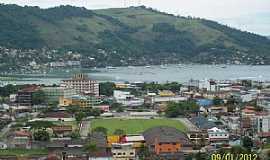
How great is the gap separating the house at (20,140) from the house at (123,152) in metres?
1.89

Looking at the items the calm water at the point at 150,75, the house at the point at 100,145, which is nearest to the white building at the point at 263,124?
the house at the point at 100,145

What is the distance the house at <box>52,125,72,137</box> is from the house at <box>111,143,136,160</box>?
7.15 feet

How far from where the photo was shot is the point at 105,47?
164 feet

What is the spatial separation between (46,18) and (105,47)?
5.58 meters

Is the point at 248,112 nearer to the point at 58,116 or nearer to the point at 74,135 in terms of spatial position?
the point at 58,116

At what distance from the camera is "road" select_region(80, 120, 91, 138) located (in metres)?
13.9

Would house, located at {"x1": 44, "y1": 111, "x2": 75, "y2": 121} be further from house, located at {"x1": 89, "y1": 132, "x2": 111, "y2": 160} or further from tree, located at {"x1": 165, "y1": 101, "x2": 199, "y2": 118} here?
house, located at {"x1": 89, "y1": 132, "x2": 111, "y2": 160}

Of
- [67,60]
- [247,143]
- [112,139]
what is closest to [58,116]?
[112,139]

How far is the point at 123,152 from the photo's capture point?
1141 cm

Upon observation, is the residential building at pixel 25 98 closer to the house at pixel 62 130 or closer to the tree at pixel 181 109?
the tree at pixel 181 109

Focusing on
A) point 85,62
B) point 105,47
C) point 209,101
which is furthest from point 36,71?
point 209,101

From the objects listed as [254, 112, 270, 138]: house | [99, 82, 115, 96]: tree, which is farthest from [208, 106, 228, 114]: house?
[99, 82, 115, 96]: tree

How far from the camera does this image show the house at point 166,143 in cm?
1180

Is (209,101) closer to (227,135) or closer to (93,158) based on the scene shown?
(227,135)
